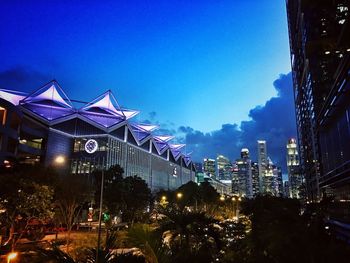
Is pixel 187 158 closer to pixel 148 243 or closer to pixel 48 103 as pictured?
pixel 48 103

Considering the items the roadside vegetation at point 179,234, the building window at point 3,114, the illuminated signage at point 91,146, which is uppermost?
the illuminated signage at point 91,146

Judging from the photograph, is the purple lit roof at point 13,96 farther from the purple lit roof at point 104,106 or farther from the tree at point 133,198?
the tree at point 133,198

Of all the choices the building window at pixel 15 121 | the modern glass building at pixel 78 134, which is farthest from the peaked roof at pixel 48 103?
the building window at pixel 15 121

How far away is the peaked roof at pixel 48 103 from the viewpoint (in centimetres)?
8325

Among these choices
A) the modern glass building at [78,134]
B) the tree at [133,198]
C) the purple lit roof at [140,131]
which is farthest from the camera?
the purple lit roof at [140,131]

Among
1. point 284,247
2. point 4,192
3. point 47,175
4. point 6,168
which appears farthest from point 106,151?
point 284,247

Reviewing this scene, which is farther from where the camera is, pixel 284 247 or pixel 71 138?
pixel 71 138

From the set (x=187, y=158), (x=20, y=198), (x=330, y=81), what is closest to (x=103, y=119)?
(x=330, y=81)

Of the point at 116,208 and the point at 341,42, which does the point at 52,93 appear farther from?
the point at 341,42

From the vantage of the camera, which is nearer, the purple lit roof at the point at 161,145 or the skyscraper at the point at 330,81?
the skyscraper at the point at 330,81

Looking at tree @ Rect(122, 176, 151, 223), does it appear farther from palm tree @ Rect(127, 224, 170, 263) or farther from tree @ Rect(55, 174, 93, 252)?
palm tree @ Rect(127, 224, 170, 263)

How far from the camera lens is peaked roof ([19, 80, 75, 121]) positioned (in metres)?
83.2

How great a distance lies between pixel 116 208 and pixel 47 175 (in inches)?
850

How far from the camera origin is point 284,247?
8938 millimetres
